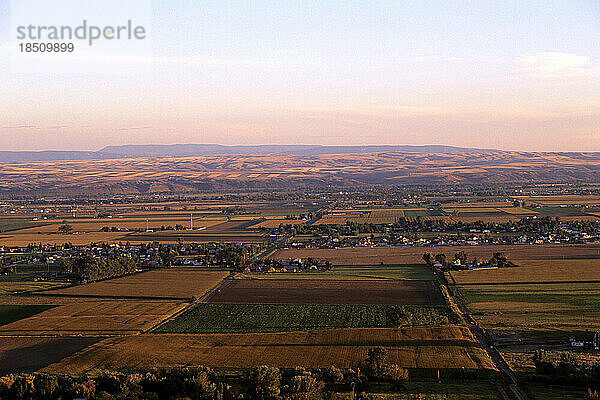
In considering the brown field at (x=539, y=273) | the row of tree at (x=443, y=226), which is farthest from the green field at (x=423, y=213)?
the brown field at (x=539, y=273)

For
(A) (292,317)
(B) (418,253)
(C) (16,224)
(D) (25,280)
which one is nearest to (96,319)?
(A) (292,317)

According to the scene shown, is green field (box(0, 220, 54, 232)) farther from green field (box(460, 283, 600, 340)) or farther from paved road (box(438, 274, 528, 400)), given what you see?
paved road (box(438, 274, 528, 400))

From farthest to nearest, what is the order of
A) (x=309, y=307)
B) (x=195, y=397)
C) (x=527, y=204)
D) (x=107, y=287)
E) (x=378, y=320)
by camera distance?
(x=527, y=204)
(x=107, y=287)
(x=309, y=307)
(x=378, y=320)
(x=195, y=397)

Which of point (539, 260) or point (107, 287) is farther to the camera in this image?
point (539, 260)

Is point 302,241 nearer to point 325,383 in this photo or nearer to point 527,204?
point 325,383

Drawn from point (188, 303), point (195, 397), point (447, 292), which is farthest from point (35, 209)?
point (195, 397)

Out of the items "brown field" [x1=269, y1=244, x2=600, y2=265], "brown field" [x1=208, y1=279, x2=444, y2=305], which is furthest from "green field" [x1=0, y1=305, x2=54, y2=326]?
"brown field" [x1=269, y1=244, x2=600, y2=265]
